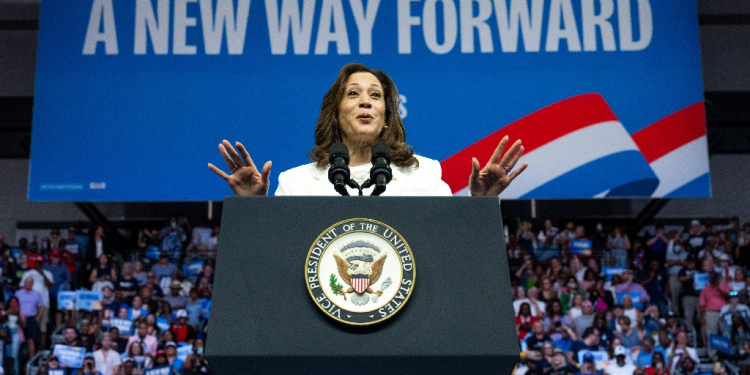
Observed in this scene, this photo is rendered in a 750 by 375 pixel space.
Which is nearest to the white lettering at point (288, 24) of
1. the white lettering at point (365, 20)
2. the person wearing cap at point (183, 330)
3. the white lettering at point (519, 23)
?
the white lettering at point (365, 20)

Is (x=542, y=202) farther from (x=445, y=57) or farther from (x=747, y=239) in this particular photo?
(x=445, y=57)

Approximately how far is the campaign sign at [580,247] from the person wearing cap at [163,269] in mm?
5517

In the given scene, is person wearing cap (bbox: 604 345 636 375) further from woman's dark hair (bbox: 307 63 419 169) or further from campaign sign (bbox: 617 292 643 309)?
woman's dark hair (bbox: 307 63 419 169)

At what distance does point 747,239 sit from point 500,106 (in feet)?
16.4

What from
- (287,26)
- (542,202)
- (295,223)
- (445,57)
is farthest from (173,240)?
(295,223)

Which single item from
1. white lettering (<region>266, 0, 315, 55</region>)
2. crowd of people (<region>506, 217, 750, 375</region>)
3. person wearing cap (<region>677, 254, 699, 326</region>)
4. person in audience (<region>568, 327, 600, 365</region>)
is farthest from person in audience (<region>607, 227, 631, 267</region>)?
white lettering (<region>266, 0, 315, 55</region>)

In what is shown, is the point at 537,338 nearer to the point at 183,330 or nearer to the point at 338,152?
the point at 183,330

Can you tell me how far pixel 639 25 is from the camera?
1012 cm

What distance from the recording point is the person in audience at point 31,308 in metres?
10.2

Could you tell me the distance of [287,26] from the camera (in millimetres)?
10086

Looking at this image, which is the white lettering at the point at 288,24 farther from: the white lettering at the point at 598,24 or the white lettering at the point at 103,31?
the white lettering at the point at 598,24

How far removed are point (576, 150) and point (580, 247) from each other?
270 centimetres

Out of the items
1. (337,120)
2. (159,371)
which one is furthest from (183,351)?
(337,120)

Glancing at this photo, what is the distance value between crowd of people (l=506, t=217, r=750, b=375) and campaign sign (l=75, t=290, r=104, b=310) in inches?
198
